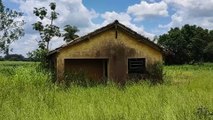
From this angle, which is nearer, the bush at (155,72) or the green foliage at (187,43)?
the bush at (155,72)

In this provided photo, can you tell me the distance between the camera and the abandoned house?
83.0ft

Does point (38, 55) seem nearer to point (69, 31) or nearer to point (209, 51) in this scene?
point (69, 31)

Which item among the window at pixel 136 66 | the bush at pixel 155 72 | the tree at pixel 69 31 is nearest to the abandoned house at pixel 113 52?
the window at pixel 136 66

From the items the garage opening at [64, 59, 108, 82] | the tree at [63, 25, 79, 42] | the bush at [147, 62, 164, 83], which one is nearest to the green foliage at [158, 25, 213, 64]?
the tree at [63, 25, 79, 42]

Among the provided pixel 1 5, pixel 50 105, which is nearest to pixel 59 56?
pixel 50 105

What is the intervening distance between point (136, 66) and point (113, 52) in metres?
1.89

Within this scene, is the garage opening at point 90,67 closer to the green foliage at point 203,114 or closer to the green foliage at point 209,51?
the green foliage at point 203,114

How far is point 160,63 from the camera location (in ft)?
87.9

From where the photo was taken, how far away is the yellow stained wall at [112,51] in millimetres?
25328

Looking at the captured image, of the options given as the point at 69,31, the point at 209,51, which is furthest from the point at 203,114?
the point at 209,51

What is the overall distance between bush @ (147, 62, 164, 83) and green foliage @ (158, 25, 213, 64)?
53.6 meters

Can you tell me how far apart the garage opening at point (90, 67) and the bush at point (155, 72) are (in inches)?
112

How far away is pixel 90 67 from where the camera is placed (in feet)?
92.4

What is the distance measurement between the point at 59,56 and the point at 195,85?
28.0 feet
